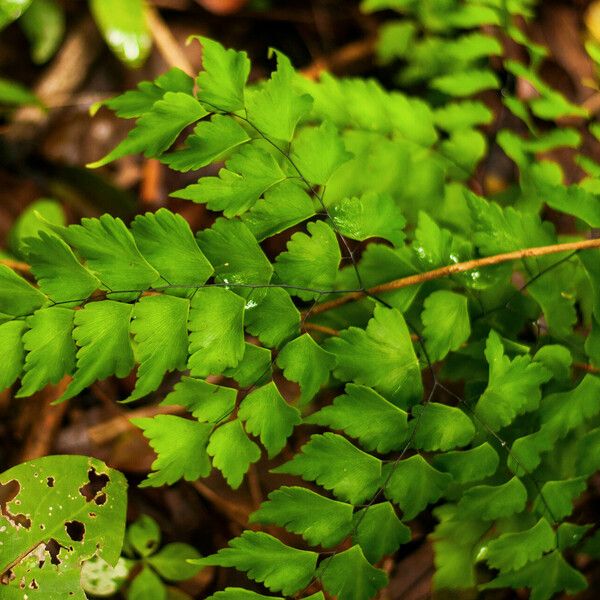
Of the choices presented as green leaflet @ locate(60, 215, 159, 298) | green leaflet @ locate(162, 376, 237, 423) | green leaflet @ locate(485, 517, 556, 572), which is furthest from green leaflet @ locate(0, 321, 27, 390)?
green leaflet @ locate(485, 517, 556, 572)

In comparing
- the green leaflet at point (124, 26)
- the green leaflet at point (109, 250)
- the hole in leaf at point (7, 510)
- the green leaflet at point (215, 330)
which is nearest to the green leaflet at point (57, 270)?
the green leaflet at point (109, 250)

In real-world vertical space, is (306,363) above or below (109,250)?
below

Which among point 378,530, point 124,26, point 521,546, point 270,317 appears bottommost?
point 521,546

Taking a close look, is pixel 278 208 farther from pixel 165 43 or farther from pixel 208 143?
pixel 165 43

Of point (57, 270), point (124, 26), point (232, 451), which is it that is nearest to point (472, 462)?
point (232, 451)

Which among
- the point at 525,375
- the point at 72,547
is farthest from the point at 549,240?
the point at 72,547

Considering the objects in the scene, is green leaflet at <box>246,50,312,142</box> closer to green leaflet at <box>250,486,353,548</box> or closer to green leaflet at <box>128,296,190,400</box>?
green leaflet at <box>128,296,190,400</box>

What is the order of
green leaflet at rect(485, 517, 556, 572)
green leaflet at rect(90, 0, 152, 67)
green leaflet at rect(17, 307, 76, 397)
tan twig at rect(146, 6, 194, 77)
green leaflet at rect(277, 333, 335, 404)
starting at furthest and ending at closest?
tan twig at rect(146, 6, 194, 77)
green leaflet at rect(90, 0, 152, 67)
green leaflet at rect(485, 517, 556, 572)
green leaflet at rect(277, 333, 335, 404)
green leaflet at rect(17, 307, 76, 397)
